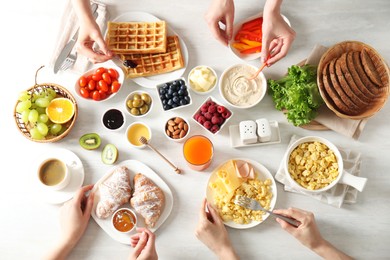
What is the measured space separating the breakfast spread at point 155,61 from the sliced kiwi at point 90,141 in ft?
1.25

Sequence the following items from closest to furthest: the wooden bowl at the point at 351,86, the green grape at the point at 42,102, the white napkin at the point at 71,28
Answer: the wooden bowl at the point at 351,86, the green grape at the point at 42,102, the white napkin at the point at 71,28

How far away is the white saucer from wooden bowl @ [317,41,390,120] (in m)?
1.34

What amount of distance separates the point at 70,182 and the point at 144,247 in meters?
0.55

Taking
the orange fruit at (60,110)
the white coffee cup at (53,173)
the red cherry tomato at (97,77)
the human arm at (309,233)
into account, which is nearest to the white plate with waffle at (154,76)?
the red cherry tomato at (97,77)

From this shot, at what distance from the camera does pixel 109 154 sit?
2195mm

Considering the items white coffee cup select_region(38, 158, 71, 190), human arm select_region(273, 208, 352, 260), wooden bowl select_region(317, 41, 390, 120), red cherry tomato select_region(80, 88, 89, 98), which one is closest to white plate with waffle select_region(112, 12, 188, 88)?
red cherry tomato select_region(80, 88, 89, 98)

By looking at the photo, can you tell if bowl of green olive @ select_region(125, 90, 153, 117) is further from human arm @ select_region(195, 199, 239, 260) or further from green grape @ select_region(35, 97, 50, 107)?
human arm @ select_region(195, 199, 239, 260)

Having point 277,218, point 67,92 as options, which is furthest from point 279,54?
point 67,92

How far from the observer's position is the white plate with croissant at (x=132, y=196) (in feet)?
6.77

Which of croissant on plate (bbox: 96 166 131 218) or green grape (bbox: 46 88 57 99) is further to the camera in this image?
green grape (bbox: 46 88 57 99)

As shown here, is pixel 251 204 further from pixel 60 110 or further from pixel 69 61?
pixel 69 61

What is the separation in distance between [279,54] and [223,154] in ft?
1.99

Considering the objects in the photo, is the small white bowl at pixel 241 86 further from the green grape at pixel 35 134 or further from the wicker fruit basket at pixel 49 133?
the green grape at pixel 35 134

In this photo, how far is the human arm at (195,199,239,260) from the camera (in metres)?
2.02
